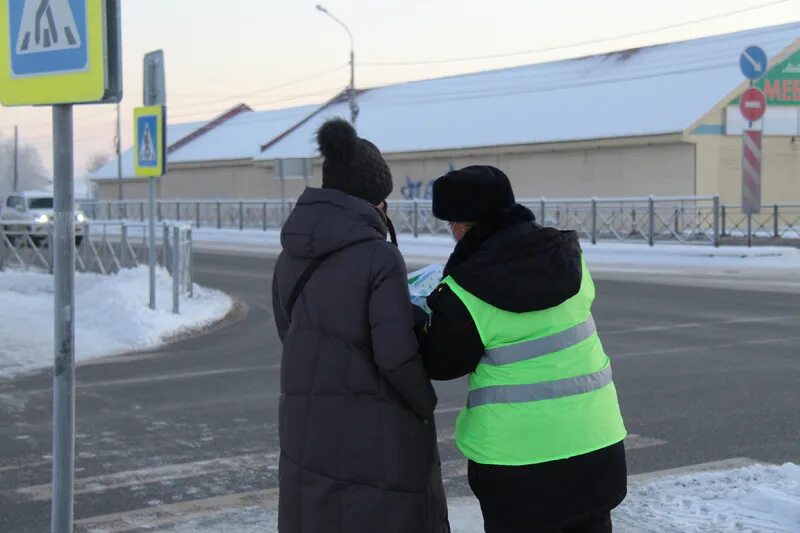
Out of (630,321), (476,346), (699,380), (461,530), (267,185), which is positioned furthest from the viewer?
(267,185)

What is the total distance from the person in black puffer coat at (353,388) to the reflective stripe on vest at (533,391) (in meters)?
0.16

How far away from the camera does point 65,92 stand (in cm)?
345

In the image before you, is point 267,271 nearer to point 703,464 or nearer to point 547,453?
point 703,464

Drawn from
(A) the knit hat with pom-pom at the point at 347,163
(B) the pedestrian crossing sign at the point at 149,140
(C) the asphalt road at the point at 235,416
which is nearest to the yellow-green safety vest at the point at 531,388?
(A) the knit hat with pom-pom at the point at 347,163

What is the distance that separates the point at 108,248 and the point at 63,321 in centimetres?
1561

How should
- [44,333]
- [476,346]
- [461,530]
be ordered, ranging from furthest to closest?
[44,333], [461,530], [476,346]

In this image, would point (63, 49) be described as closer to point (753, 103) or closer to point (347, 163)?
point (347, 163)

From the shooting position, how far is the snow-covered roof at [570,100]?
124 ft

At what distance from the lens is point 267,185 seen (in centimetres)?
5400

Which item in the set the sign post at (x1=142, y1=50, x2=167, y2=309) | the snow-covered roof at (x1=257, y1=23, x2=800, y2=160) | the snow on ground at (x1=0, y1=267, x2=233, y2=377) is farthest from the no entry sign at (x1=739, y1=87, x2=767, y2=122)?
the sign post at (x1=142, y1=50, x2=167, y2=309)

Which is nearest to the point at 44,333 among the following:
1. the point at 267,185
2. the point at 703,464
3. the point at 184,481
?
the point at 184,481

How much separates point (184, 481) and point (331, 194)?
3563 millimetres

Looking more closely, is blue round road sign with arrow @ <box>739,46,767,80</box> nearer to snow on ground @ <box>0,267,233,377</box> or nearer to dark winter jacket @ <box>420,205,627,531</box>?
snow on ground @ <box>0,267,233,377</box>

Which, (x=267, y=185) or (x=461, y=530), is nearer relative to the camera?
(x=461, y=530)
